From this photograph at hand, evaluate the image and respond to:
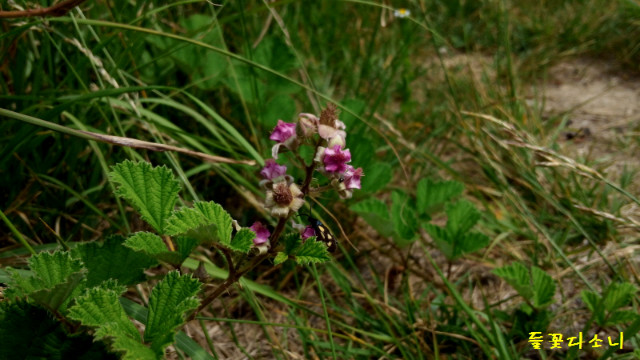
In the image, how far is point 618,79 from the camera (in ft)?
9.96

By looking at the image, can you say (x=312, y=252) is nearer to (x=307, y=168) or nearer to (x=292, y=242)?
(x=292, y=242)

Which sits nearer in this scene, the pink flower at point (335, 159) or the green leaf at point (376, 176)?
the pink flower at point (335, 159)

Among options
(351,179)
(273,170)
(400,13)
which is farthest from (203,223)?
(400,13)

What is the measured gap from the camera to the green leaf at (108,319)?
85 centimetres

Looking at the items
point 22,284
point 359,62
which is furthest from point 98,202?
point 359,62

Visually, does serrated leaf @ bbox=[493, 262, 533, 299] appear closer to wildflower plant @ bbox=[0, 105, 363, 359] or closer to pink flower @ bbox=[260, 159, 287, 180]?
wildflower plant @ bbox=[0, 105, 363, 359]

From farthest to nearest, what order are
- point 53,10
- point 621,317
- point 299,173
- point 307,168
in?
point 299,173, point 621,317, point 307,168, point 53,10

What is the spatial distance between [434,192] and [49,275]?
1.16m

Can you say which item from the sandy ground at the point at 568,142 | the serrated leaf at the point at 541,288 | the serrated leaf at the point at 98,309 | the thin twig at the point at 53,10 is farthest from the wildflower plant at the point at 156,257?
the serrated leaf at the point at 541,288

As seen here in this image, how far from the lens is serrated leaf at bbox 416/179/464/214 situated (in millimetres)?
1744

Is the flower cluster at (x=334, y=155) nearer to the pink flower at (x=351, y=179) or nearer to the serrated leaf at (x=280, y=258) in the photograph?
the pink flower at (x=351, y=179)

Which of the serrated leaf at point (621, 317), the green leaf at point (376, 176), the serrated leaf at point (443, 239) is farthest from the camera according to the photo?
the green leaf at point (376, 176)

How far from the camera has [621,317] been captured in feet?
4.65

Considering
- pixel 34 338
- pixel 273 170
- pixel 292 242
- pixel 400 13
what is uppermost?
pixel 400 13
